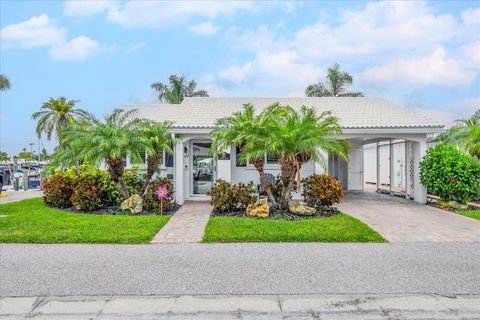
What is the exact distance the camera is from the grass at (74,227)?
8.01 metres

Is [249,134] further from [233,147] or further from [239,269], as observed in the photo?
[239,269]

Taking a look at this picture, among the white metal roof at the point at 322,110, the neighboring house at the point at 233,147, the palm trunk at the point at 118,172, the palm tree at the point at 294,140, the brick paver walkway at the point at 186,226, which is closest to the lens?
the brick paver walkway at the point at 186,226

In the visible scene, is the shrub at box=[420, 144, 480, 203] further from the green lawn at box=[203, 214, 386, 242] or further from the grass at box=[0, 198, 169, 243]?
the grass at box=[0, 198, 169, 243]

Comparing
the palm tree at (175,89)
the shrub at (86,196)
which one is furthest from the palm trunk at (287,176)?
the palm tree at (175,89)

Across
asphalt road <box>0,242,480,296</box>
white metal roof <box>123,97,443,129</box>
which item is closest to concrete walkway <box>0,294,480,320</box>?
asphalt road <box>0,242,480,296</box>

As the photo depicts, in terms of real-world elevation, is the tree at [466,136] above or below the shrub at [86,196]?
above

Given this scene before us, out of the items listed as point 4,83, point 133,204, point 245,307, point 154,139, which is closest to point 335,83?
point 154,139

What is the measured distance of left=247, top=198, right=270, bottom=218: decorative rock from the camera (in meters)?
10.8

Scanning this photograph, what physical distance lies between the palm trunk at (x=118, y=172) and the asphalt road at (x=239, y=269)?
15.5 ft

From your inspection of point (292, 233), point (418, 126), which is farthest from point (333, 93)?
point (292, 233)

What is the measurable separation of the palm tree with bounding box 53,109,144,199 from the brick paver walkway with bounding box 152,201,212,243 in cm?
247

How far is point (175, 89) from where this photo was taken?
32656 mm

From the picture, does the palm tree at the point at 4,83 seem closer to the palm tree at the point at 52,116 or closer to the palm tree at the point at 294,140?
the palm tree at the point at 52,116

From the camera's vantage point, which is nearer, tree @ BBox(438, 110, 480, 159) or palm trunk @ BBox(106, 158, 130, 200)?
palm trunk @ BBox(106, 158, 130, 200)
